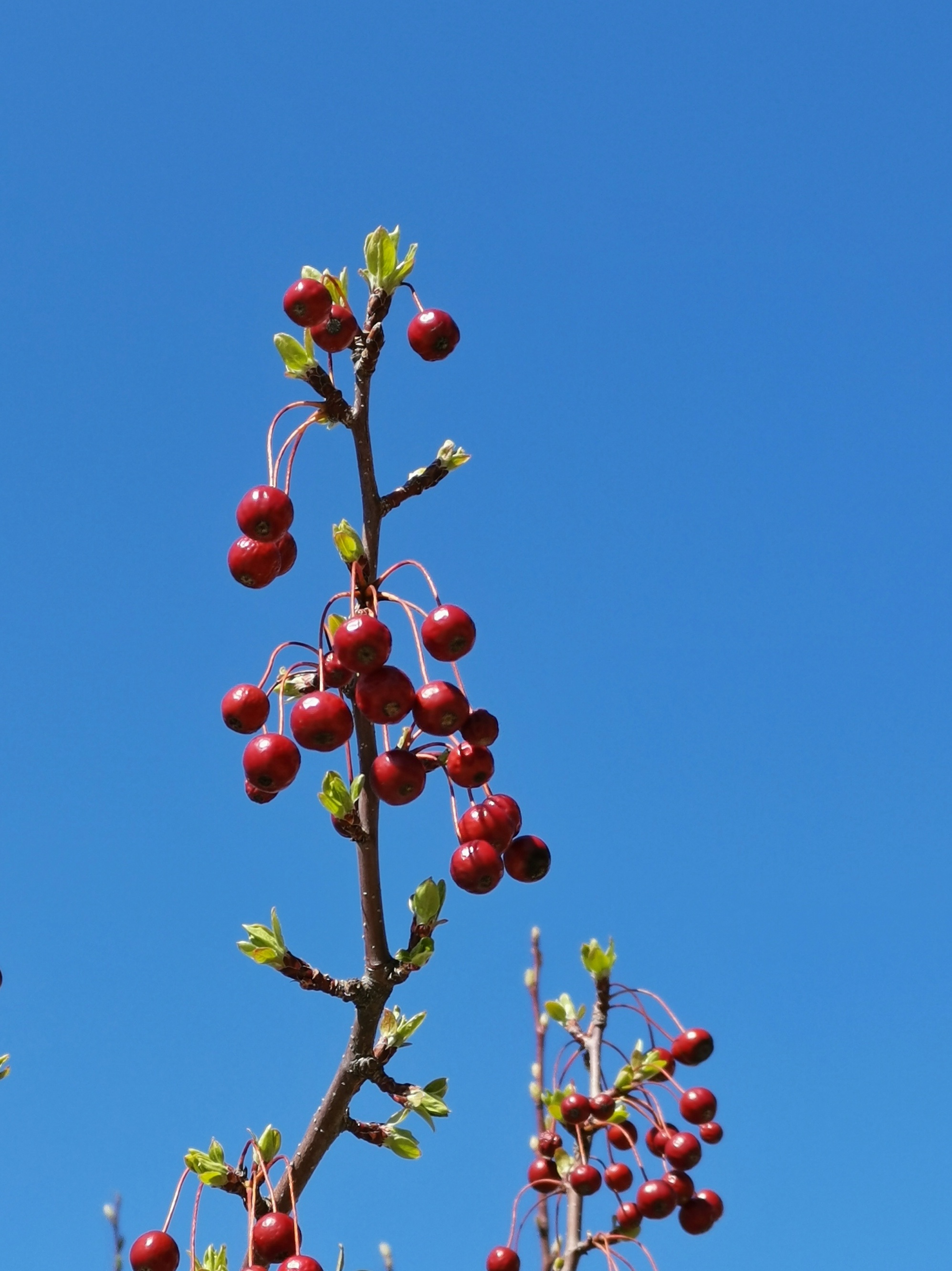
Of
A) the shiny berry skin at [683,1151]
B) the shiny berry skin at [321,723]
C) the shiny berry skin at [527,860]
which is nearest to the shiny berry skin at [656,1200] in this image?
the shiny berry skin at [683,1151]

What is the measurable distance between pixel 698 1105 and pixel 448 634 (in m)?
3.75

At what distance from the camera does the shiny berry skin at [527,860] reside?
287 cm

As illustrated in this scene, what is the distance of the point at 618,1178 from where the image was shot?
569 centimetres

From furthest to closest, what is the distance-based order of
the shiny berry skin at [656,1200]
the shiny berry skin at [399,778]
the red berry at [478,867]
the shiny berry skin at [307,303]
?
1. the shiny berry skin at [656,1200]
2. the shiny berry skin at [307,303]
3. the red berry at [478,867]
4. the shiny berry skin at [399,778]

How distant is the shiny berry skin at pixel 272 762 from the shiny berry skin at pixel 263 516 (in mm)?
467

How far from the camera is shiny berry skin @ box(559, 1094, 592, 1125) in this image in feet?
18.7

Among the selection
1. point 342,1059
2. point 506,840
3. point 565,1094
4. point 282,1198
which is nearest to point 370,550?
point 506,840

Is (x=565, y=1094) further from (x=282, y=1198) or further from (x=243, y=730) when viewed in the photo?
(x=243, y=730)

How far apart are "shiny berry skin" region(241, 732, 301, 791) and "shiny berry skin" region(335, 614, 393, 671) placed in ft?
0.90

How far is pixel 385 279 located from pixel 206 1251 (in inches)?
96.7

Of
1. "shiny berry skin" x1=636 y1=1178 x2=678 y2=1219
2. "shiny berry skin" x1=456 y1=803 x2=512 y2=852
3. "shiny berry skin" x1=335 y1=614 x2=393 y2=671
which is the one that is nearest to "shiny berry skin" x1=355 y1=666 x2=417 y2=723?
"shiny berry skin" x1=335 y1=614 x2=393 y2=671

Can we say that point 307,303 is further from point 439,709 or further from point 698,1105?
point 698,1105

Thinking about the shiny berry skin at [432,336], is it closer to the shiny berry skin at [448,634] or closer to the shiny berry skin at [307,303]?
the shiny berry skin at [307,303]

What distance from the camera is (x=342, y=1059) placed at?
2752 mm
